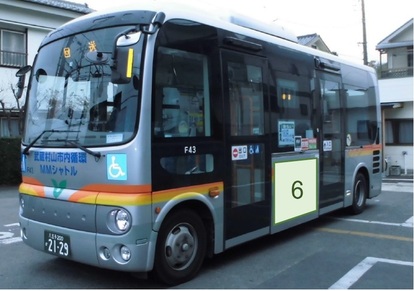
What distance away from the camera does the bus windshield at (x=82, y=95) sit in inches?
162

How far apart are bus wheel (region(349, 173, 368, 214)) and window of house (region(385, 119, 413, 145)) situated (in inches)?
502

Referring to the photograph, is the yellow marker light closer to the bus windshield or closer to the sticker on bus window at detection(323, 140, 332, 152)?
the bus windshield

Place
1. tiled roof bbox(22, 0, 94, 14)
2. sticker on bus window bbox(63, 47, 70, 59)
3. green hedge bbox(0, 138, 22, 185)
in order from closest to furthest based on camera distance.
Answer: sticker on bus window bbox(63, 47, 70, 59) < green hedge bbox(0, 138, 22, 185) < tiled roof bbox(22, 0, 94, 14)

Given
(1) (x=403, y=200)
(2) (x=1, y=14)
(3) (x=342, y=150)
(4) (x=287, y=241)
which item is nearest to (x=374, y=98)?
(3) (x=342, y=150)

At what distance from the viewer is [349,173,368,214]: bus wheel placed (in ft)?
27.3

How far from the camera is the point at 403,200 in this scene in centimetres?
1064

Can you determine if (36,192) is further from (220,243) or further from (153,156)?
(220,243)

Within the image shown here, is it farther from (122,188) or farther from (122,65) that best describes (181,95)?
(122,188)

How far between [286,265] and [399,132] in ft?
56.8

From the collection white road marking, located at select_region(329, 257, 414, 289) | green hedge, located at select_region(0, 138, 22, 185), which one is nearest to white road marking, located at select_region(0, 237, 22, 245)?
white road marking, located at select_region(329, 257, 414, 289)

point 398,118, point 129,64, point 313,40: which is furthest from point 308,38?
point 129,64

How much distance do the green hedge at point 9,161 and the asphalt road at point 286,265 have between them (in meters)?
6.77

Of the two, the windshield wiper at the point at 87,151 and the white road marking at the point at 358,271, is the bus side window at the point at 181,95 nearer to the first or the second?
the windshield wiper at the point at 87,151

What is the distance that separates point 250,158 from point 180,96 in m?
1.42
